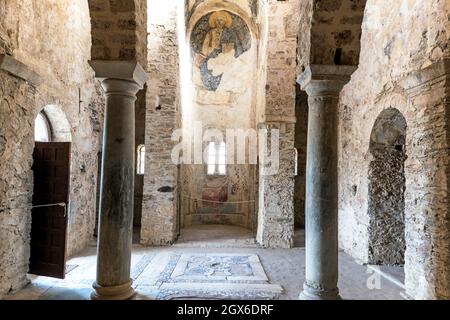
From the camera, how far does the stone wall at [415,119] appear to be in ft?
14.3

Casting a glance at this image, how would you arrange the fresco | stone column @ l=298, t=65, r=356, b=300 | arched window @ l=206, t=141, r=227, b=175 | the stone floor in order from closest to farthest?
stone column @ l=298, t=65, r=356, b=300 < the stone floor < the fresco < arched window @ l=206, t=141, r=227, b=175

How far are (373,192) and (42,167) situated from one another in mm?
6597

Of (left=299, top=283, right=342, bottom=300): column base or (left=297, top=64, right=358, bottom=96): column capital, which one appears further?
(left=297, top=64, right=358, bottom=96): column capital

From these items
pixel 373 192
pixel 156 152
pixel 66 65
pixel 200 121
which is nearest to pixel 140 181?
pixel 200 121

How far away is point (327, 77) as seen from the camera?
4055mm

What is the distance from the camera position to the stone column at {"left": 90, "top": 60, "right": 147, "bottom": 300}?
3996 mm

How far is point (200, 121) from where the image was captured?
40.2 feet

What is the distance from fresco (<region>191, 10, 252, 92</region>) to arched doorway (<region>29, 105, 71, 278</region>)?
7.41 meters

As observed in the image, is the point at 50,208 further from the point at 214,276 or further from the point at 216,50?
the point at 216,50

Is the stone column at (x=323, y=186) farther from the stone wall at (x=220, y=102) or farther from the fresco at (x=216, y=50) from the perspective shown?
the fresco at (x=216, y=50)

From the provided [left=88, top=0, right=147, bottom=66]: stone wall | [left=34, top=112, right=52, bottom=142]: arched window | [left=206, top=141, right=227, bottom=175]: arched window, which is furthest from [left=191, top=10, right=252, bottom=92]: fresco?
[left=88, top=0, right=147, bottom=66]: stone wall

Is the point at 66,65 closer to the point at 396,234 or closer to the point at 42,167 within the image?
the point at 42,167

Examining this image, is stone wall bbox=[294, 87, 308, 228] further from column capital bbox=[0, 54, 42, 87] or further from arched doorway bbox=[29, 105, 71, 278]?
column capital bbox=[0, 54, 42, 87]

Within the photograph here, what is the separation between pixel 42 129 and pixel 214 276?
15.6 ft
